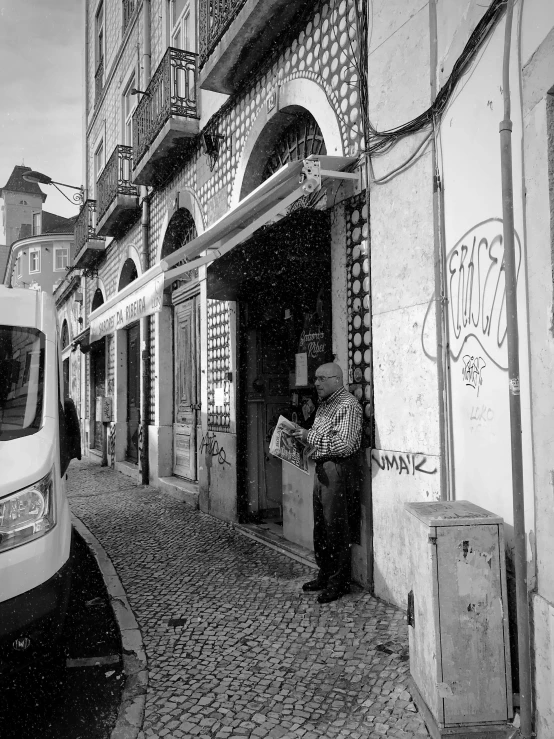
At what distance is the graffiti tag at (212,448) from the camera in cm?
795

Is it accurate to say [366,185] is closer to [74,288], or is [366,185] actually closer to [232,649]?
[232,649]

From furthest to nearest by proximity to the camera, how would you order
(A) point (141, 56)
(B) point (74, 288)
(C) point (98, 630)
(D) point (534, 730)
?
(B) point (74, 288), (A) point (141, 56), (C) point (98, 630), (D) point (534, 730)

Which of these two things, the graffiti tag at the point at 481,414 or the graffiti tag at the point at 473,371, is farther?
the graffiti tag at the point at 473,371

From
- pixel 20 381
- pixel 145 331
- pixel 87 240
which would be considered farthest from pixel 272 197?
pixel 87 240

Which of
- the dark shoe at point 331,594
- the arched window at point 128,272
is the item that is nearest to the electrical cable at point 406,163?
the dark shoe at point 331,594

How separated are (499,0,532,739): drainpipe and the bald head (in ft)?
6.87

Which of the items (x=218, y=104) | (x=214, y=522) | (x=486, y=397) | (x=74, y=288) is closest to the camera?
(x=486, y=397)

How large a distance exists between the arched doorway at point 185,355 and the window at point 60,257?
1566 inches

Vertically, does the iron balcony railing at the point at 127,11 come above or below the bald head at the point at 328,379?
above

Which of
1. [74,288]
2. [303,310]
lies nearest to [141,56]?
[303,310]

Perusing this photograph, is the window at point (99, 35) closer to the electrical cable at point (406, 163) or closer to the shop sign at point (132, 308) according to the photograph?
the shop sign at point (132, 308)

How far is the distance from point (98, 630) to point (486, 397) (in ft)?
10.8

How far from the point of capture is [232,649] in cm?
393

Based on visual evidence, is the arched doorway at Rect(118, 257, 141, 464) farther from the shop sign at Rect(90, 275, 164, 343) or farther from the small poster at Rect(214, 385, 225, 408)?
the small poster at Rect(214, 385, 225, 408)
